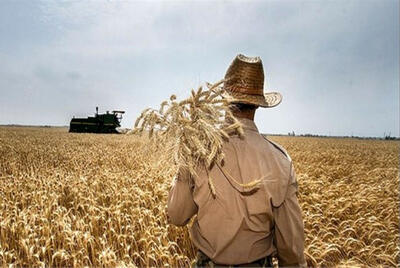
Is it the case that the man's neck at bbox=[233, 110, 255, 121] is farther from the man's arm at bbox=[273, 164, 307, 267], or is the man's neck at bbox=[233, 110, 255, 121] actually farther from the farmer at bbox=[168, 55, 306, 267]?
the man's arm at bbox=[273, 164, 307, 267]

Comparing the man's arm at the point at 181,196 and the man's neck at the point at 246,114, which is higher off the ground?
the man's neck at the point at 246,114

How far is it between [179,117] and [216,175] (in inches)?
16.9

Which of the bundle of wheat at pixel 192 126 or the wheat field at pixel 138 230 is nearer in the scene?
the bundle of wheat at pixel 192 126

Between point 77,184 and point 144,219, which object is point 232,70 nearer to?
point 144,219

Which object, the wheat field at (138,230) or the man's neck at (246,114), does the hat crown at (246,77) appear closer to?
the man's neck at (246,114)

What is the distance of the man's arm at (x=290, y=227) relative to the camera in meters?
1.84

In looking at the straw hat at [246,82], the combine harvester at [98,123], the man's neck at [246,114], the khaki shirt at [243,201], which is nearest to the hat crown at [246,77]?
the straw hat at [246,82]

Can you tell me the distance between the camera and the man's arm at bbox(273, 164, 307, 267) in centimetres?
184

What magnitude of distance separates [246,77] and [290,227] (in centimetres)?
103

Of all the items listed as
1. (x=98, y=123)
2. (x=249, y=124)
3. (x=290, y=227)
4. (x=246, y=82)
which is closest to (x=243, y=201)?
(x=290, y=227)

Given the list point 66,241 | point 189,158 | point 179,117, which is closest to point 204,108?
point 179,117

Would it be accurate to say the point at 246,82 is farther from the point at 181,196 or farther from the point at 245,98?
the point at 181,196

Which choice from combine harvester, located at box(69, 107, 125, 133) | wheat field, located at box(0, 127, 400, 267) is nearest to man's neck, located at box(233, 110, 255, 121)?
wheat field, located at box(0, 127, 400, 267)

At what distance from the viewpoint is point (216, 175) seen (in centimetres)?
180
